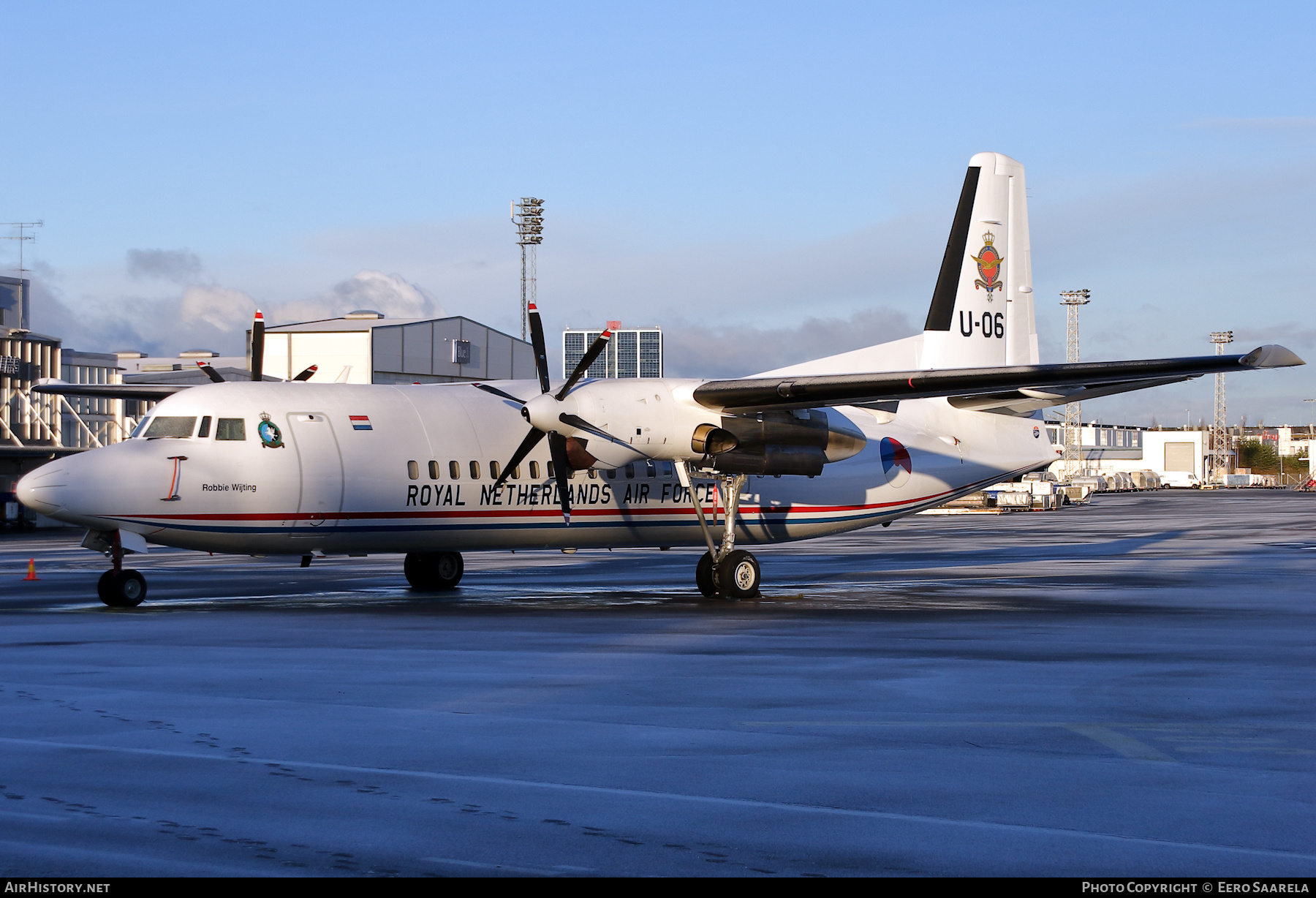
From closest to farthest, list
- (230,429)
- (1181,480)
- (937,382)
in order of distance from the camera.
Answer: (937,382)
(230,429)
(1181,480)

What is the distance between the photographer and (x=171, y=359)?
306 ft

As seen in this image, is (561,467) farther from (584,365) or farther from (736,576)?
(736,576)

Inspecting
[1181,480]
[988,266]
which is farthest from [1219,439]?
[988,266]

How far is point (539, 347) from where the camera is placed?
22.5m

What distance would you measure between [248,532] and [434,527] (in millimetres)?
3147

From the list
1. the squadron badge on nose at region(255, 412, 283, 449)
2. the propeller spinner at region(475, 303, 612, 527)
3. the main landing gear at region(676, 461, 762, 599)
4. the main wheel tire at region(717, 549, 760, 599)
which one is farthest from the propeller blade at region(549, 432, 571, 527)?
the squadron badge on nose at region(255, 412, 283, 449)

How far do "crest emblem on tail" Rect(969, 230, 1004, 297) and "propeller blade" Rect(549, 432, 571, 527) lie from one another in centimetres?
1031

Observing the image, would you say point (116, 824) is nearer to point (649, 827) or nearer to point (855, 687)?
point (649, 827)

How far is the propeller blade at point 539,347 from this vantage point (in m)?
22.0

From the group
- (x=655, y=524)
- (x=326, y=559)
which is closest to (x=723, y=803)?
(x=655, y=524)

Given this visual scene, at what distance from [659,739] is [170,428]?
13737mm

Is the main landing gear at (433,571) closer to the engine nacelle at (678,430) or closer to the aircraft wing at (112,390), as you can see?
the engine nacelle at (678,430)

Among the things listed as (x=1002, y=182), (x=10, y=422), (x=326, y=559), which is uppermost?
(x=1002, y=182)

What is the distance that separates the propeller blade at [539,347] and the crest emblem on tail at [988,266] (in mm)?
9875
